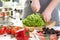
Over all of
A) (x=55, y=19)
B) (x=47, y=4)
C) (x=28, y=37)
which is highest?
(x=47, y=4)

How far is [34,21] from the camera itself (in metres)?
1.17

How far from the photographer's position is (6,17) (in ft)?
3.97

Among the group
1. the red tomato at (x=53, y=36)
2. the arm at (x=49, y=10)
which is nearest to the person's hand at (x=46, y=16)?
the arm at (x=49, y=10)

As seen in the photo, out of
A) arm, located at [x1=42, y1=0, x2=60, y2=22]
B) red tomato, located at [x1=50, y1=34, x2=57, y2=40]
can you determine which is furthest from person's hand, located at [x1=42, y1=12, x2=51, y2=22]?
red tomato, located at [x1=50, y1=34, x2=57, y2=40]

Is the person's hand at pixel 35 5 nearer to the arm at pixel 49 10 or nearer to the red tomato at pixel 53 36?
the arm at pixel 49 10

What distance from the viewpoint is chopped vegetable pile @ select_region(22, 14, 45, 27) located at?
117 cm

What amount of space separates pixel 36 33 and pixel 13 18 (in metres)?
0.19

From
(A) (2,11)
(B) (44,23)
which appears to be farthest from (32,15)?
(A) (2,11)

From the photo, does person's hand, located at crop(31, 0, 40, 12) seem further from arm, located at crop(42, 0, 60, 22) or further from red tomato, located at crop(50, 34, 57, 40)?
red tomato, located at crop(50, 34, 57, 40)

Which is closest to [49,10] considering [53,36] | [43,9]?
[43,9]

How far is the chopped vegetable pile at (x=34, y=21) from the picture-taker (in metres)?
1.17

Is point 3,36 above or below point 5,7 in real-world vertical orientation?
below

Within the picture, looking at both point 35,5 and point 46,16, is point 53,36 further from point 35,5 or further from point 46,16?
point 35,5

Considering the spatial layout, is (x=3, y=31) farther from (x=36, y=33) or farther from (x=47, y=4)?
(x=47, y=4)
